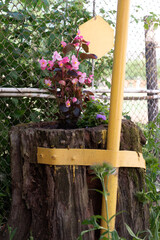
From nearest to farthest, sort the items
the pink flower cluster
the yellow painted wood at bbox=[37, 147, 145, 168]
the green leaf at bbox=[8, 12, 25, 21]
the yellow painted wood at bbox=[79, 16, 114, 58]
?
the yellow painted wood at bbox=[37, 147, 145, 168] → the pink flower cluster → the yellow painted wood at bbox=[79, 16, 114, 58] → the green leaf at bbox=[8, 12, 25, 21]

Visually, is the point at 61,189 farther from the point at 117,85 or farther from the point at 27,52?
the point at 27,52

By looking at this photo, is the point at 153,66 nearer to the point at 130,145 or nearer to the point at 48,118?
the point at 48,118

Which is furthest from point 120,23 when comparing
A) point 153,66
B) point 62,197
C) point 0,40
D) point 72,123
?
point 153,66

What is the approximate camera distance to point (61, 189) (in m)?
1.82

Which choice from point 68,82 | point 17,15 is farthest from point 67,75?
point 17,15

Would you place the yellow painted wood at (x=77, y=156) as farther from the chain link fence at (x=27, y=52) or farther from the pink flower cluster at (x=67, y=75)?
the chain link fence at (x=27, y=52)

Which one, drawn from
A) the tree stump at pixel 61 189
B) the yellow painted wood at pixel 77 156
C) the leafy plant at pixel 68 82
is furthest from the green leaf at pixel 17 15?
the yellow painted wood at pixel 77 156

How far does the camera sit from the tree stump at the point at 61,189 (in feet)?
5.96

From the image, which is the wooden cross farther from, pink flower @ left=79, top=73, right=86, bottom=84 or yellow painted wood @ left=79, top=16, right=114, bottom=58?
yellow painted wood @ left=79, top=16, right=114, bottom=58

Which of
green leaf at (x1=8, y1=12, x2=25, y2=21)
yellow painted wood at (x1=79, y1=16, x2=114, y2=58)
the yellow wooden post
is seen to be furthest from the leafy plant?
green leaf at (x1=8, y1=12, x2=25, y2=21)

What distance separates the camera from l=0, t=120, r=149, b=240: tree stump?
1.82 metres

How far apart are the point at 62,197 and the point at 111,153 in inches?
Result: 14.5

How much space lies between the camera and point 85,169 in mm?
1852

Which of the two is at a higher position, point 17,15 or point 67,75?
point 17,15
